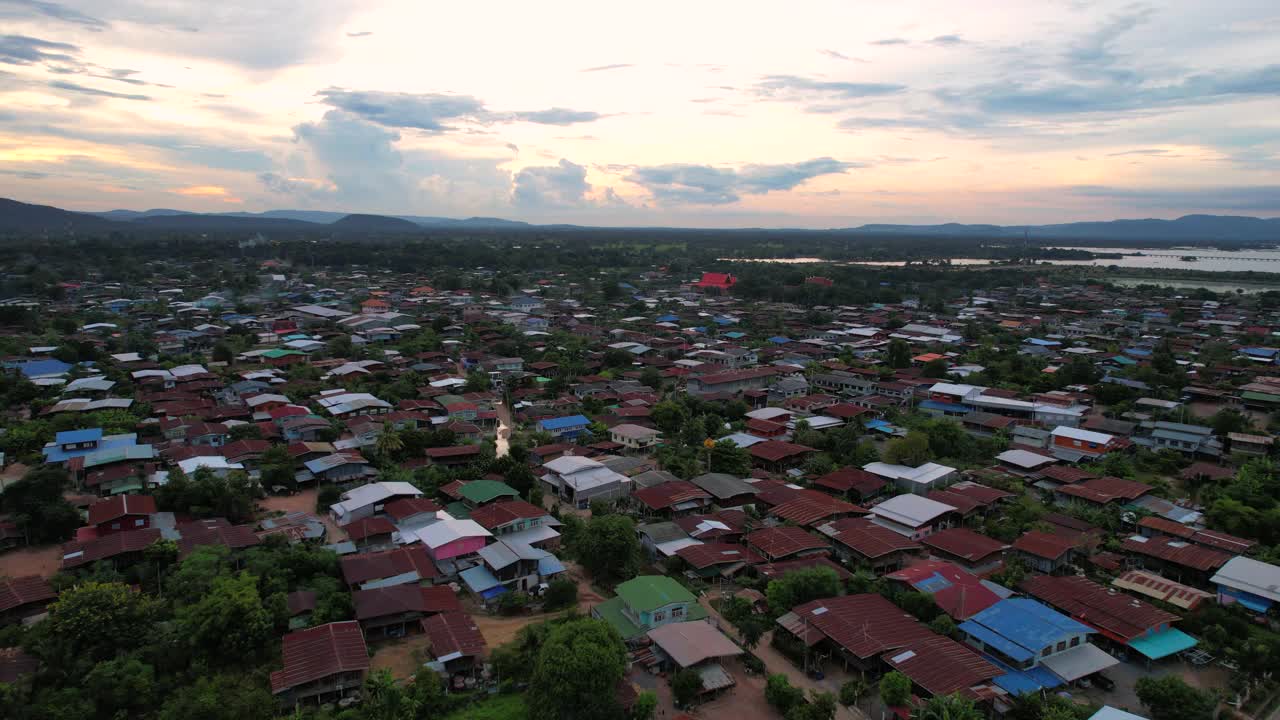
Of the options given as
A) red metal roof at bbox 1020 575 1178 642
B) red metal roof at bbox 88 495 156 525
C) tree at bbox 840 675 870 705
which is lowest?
tree at bbox 840 675 870 705

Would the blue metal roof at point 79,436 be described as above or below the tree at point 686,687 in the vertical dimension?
above

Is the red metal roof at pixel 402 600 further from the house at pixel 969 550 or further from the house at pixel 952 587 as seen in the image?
the house at pixel 969 550

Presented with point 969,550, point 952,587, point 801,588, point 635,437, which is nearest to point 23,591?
point 801,588

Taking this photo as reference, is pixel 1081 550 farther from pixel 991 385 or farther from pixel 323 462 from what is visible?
pixel 323 462

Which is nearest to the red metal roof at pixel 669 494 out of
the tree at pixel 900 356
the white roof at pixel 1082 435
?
the white roof at pixel 1082 435

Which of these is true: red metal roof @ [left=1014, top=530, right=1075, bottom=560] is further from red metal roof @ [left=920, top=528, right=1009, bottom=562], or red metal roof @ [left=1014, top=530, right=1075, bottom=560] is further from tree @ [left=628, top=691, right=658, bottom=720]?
tree @ [left=628, top=691, right=658, bottom=720]

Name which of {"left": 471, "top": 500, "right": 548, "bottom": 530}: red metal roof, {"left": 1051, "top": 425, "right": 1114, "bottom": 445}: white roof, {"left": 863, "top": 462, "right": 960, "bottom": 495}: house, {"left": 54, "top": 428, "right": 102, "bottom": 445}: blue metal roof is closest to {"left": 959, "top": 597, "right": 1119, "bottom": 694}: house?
{"left": 863, "top": 462, "right": 960, "bottom": 495}: house

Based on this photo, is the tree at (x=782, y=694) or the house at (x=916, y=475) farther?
the house at (x=916, y=475)
